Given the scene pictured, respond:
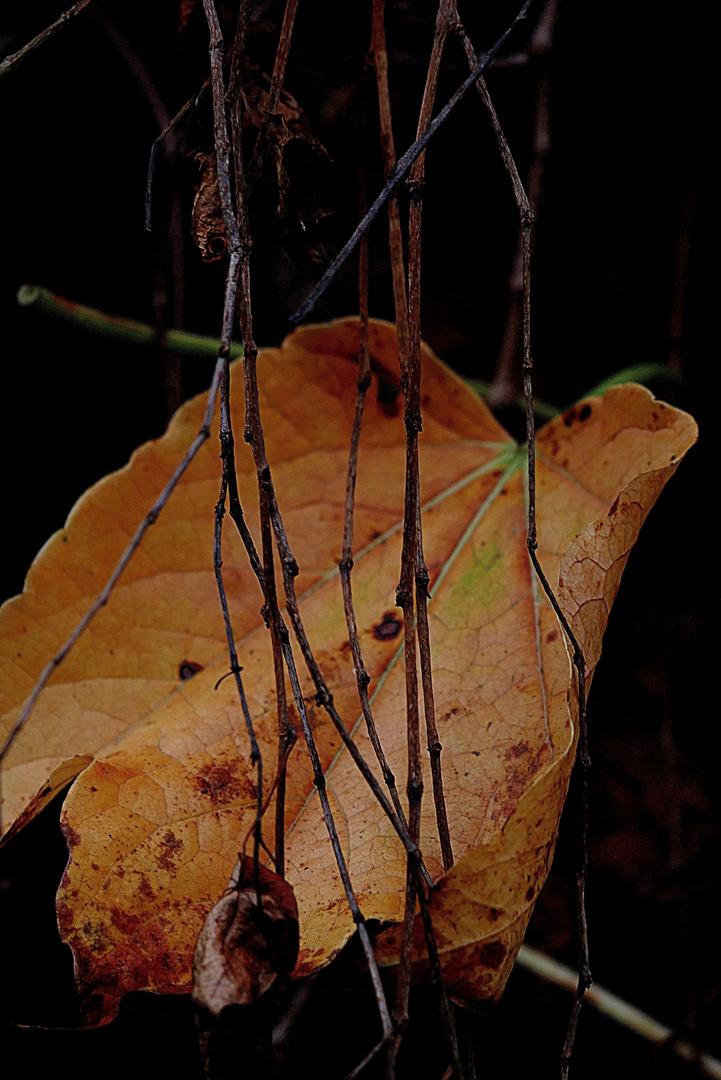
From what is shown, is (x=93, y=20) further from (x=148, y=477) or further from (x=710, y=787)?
(x=710, y=787)

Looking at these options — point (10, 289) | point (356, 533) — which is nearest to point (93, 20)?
point (10, 289)

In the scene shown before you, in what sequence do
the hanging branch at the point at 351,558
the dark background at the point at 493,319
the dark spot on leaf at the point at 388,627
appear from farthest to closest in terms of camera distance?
the dark background at the point at 493,319, the dark spot on leaf at the point at 388,627, the hanging branch at the point at 351,558

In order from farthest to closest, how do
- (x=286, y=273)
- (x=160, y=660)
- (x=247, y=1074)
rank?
1. (x=286, y=273)
2. (x=160, y=660)
3. (x=247, y=1074)

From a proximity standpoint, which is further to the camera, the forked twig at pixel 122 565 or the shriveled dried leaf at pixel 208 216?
the shriveled dried leaf at pixel 208 216

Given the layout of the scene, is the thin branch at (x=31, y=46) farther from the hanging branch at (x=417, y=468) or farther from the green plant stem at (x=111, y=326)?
the green plant stem at (x=111, y=326)

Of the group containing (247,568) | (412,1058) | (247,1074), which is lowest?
(412,1058)

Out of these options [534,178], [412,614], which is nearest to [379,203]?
[412,614]

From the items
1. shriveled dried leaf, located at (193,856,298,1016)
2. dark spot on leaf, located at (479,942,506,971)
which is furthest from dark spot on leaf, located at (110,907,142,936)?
dark spot on leaf, located at (479,942,506,971)

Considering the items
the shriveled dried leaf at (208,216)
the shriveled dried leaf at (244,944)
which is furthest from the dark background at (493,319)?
the shriveled dried leaf at (244,944)

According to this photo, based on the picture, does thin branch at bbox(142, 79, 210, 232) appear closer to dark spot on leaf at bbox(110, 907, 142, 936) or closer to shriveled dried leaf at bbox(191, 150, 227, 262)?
shriveled dried leaf at bbox(191, 150, 227, 262)
